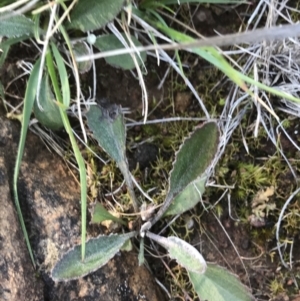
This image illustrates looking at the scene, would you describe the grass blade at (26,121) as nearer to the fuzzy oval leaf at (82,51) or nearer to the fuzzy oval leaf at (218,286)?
the fuzzy oval leaf at (82,51)

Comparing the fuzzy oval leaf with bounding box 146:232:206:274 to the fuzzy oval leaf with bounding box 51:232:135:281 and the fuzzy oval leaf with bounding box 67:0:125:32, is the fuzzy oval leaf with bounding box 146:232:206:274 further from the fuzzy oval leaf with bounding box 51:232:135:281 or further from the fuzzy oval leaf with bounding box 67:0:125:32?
the fuzzy oval leaf with bounding box 67:0:125:32

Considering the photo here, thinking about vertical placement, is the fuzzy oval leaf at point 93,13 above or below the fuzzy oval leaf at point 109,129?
above

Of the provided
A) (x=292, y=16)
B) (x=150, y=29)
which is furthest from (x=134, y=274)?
(x=292, y=16)

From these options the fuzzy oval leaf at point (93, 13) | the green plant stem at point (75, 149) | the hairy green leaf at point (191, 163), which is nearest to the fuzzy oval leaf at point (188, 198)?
the hairy green leaf at point (191, 163)

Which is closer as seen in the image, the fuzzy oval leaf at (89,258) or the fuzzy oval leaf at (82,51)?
the fuzzy oval leaf at (89,258)

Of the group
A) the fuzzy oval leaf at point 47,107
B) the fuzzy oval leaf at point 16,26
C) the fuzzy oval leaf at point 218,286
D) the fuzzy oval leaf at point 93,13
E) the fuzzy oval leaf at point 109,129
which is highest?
the fuzzy oval leaf at point 16,26

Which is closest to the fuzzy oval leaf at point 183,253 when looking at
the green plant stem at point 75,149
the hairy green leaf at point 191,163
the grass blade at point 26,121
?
the hairy green leaf at point 191,163

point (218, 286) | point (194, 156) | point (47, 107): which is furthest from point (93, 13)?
point (218, 286)
